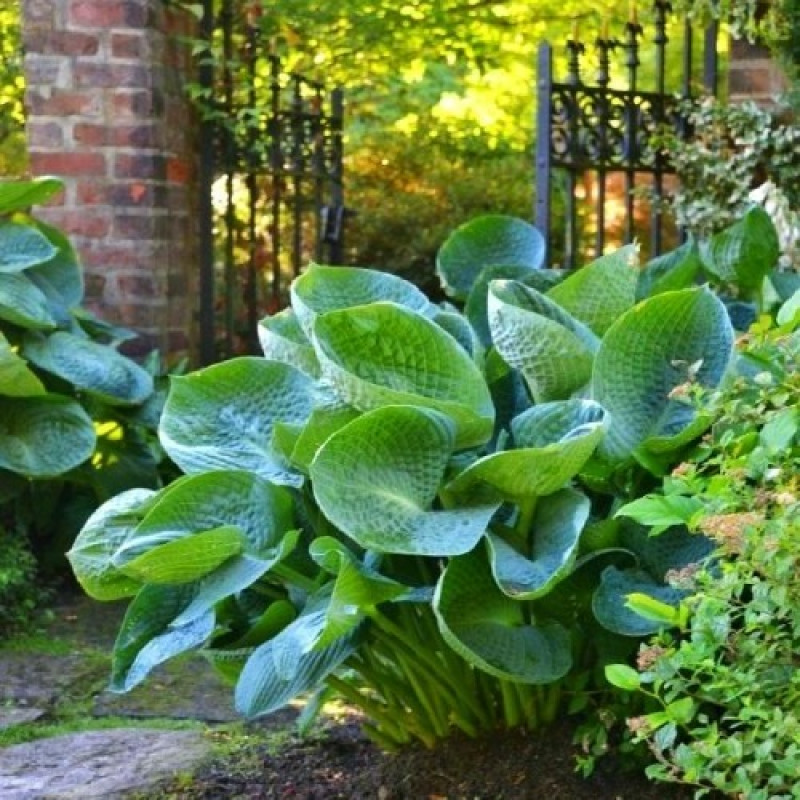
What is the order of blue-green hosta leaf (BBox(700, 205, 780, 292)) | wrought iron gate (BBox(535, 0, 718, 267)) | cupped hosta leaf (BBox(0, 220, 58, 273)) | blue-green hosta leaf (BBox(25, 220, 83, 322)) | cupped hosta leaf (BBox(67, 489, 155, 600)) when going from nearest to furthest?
cupped hosta leaf (BBox(67, 489, 155, 600)) → blue-green hosta leaf (BBox(700, 205, 780, 292)) → cupped hosta leaf (BBox(0, 220, 58, 273)) → blue-green hosta leaf (BBox(25, 220, 83, 322)) → wrought iron gate (BBox(535, 0, 718, 267))

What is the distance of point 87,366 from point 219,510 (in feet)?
7.94

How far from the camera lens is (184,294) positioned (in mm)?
5582

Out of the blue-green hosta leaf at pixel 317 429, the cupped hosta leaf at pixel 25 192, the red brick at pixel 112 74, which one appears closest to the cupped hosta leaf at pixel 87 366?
the cupped hosta leaf at pixel 25 192

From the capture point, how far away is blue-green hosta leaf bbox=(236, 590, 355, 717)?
2059 mm

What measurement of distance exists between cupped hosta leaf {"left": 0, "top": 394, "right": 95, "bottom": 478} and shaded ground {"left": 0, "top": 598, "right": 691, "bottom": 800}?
1.80 feet

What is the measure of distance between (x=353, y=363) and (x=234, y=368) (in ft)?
1.11

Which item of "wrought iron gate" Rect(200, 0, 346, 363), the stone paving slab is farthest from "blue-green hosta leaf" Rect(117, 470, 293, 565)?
"wrought iron gate" Rect(200, 0, 346, 363)

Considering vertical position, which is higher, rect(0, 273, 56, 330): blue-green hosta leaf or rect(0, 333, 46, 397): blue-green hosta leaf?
rect(0, 273, 56, 330): blue-green hosta leaf

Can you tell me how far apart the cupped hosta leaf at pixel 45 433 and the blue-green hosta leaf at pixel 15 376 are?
0.08 metres

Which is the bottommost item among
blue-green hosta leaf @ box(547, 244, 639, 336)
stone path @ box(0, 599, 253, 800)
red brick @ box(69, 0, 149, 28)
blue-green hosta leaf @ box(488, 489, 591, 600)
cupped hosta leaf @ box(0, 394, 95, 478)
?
stone path @ box(0, 599, 253, 800)

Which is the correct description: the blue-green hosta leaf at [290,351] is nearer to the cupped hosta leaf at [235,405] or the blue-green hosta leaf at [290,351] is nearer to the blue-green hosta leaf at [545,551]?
the cupped hosta leaf at [235,405]

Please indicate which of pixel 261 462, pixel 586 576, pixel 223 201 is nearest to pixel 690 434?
pixel 586 576

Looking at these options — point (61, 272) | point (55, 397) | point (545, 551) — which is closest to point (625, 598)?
point (545, 551)

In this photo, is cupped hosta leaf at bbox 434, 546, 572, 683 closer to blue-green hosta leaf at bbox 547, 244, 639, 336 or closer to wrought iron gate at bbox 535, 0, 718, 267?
blue-green hosta leaf at bbox 547, 244, 639, 336
